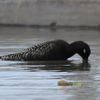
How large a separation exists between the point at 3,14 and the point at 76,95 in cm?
1836

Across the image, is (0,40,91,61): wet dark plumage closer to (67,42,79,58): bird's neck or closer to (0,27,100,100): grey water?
(67,42,79,58): bird's neck

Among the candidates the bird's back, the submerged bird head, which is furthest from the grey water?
the bird's back

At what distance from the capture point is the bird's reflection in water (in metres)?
10.3

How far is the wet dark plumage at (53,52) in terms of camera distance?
38.2 feet

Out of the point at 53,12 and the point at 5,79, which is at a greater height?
the point at 53,12

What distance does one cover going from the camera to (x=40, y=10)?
24438 millimetres

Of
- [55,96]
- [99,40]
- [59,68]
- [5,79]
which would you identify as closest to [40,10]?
[99,40]

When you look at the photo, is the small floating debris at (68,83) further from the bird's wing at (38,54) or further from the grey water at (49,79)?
the bird's wing at (38,54)

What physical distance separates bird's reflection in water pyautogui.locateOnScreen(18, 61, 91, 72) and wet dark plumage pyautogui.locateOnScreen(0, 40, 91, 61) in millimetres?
267

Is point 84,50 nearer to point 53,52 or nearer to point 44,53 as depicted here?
point 53,52

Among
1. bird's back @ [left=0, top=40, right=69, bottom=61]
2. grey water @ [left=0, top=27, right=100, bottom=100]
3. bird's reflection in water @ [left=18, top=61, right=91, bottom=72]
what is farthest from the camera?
bird's back @ [left=0, top=40, right=69, bottom=61]

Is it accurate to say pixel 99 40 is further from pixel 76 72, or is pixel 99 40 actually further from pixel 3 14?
pixel 3 14

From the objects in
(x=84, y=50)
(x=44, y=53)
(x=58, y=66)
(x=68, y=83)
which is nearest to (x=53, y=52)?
(x=44, y=53)

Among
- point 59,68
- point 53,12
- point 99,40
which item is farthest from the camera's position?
point 53,12
